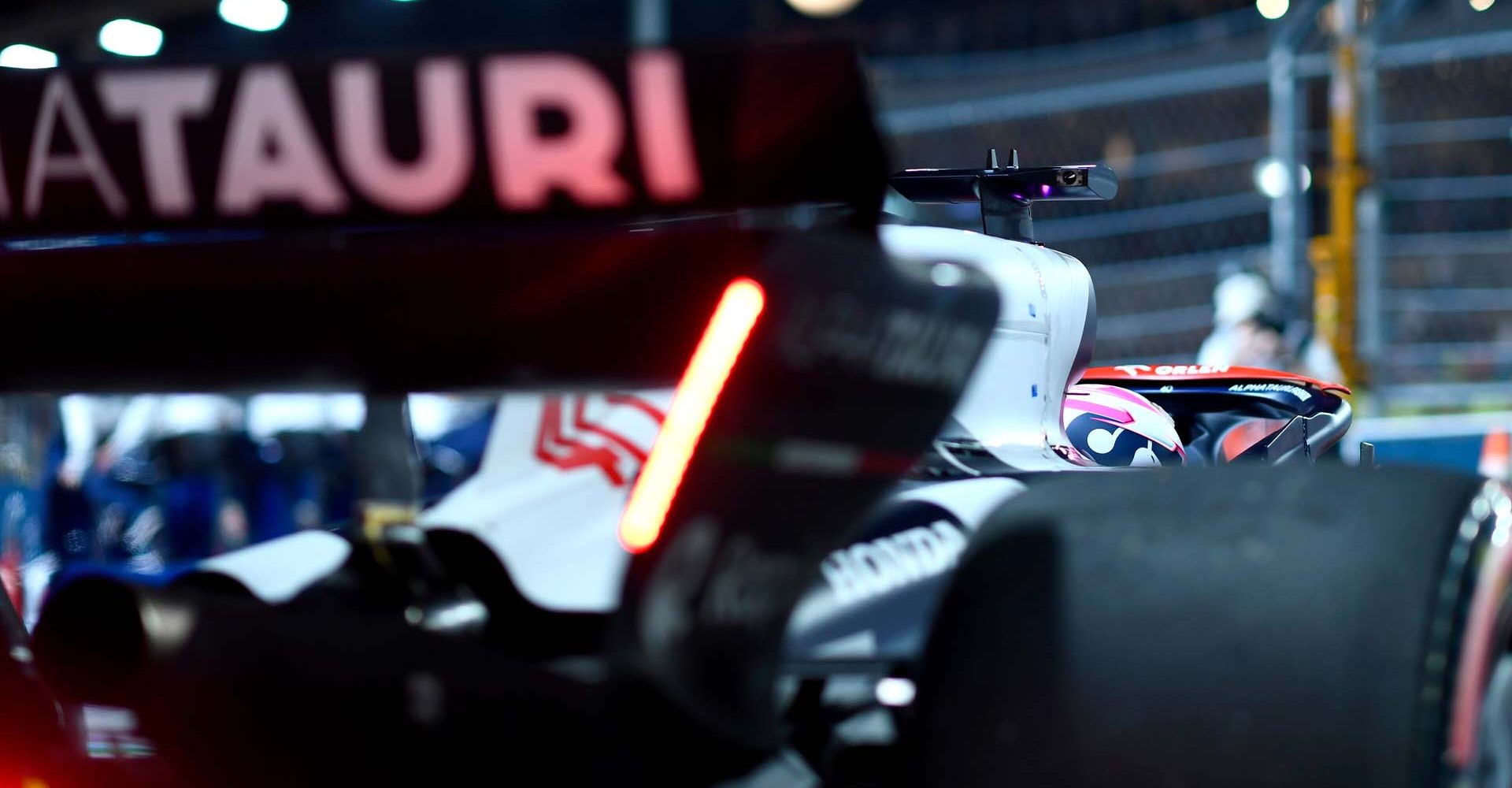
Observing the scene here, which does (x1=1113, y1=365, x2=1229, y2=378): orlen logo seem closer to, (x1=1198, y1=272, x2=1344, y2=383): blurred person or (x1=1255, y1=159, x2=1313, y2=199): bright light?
(x1=1198, y1=272, x2=1344, y2=383): blurred person

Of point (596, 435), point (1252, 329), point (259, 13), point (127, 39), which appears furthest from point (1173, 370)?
point (1252, 329)

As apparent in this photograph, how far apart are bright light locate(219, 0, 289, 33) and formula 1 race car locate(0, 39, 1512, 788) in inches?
38.0

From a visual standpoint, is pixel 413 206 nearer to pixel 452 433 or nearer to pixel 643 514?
pixel 643 514

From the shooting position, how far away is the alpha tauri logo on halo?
118 centimetres

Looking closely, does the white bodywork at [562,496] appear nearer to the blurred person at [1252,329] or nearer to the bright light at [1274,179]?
the blurred person at [1252,329]

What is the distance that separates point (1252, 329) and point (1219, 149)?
9.64 ft

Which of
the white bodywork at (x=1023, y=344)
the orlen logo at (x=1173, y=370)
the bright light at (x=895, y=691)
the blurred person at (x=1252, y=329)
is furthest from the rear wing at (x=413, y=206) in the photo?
the blurred person at (x=1252, y=329)

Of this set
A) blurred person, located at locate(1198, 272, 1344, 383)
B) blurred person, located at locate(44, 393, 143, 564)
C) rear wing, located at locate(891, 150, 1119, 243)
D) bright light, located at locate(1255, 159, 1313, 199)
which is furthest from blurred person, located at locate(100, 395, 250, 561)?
bright light, located at locate(1255, 159, 1313, 199)

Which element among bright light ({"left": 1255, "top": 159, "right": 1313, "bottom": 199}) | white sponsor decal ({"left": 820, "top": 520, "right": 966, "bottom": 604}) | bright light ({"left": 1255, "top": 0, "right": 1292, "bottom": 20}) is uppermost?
bright light ({"left": 1255, "top": 0, "right": 1292, "bottom": 20})

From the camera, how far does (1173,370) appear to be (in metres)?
3.35

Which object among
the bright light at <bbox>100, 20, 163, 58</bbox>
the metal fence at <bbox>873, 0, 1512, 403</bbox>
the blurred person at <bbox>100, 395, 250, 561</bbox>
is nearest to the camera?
the blurred person at <bbox>100, 395, 250, 561</bbox>

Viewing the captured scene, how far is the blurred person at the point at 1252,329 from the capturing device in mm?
7141

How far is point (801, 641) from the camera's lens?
152 cm

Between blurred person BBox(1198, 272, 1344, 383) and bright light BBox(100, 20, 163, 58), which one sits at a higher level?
bright light BBox(100, 20, 163, 58)
